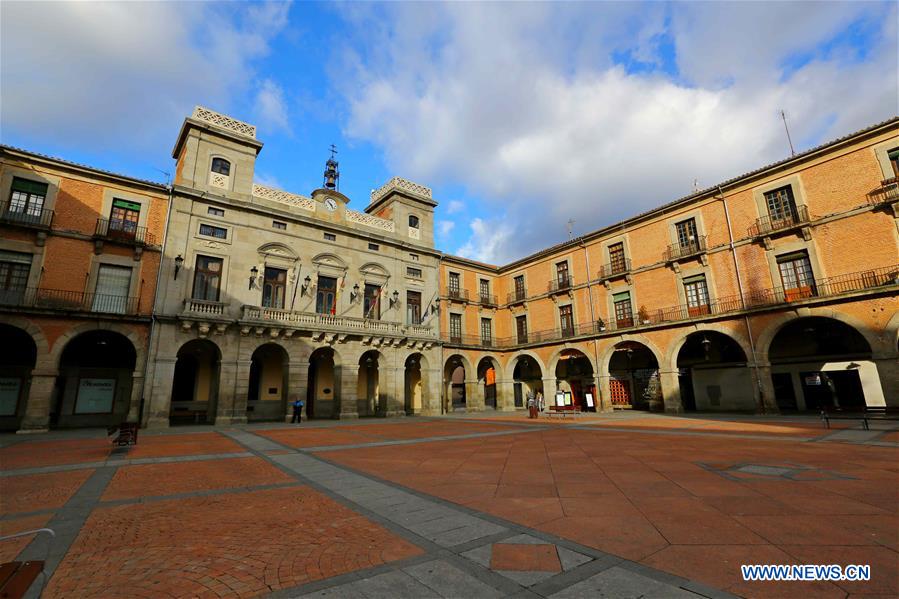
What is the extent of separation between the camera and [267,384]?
21.8 m

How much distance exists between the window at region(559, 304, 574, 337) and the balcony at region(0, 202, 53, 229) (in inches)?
1132

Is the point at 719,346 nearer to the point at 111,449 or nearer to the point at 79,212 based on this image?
the point at 111,449

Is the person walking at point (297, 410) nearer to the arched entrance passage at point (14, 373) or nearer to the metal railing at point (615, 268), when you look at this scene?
the arched entrance passage at point (14, 373)

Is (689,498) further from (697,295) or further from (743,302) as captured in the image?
(697,295)

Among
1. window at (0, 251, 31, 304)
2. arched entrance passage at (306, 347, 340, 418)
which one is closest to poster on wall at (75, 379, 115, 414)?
window at (0, 251, 31, 304)

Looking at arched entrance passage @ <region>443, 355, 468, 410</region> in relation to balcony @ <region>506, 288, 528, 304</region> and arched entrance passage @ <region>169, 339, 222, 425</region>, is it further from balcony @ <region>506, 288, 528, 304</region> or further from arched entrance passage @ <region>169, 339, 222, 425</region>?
arched entrance passage @ <region>169, 339, 222, 425</region>

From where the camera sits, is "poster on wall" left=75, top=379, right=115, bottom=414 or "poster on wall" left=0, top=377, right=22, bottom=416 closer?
"poster on wall" left=0, top=377, right=22, bottom=416

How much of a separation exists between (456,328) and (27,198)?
24.1 meters

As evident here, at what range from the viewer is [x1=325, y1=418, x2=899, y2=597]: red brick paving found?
3.51m

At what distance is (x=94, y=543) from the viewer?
4.10 m

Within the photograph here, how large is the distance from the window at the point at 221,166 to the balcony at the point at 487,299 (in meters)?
19.7

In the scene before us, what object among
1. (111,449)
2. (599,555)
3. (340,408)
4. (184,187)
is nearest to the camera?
(599,555)

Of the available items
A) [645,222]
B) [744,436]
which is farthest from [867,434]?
[645,222]

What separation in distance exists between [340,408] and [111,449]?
37.5 ft
